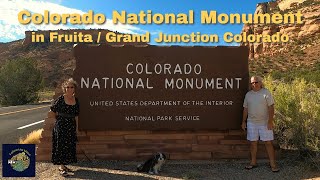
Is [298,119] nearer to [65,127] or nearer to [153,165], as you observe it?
[153,165]

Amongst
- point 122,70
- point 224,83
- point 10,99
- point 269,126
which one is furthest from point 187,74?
point 10,99

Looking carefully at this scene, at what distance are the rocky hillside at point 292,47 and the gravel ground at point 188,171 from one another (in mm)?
33803

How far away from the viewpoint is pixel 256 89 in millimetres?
6793

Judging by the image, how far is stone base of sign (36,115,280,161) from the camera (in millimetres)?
7383

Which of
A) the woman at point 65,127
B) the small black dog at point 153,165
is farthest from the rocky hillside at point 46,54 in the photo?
the small black dog at point 153,165

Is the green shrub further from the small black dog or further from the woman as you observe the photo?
the woman

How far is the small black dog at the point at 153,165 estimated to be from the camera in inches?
263

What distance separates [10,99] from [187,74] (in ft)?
81.9

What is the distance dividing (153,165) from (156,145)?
0.76 metres

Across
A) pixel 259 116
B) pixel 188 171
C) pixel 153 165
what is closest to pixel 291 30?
pixel 259 116

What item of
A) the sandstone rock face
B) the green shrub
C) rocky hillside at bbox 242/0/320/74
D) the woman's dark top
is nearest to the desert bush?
the green shrub

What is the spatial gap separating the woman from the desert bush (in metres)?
4.41

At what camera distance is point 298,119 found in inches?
308

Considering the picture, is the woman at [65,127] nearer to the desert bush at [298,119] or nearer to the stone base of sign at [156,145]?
the stone base of sign at [156,145]
